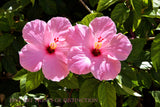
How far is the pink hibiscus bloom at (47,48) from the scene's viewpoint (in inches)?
41.2

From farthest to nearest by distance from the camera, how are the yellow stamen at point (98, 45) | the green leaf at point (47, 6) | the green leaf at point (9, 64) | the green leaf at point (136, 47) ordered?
the green leaf at point (47, 6), the green leaf at point (9, 64), the green leaf at point (136, 47), the yellow stamen at point (98, 45)

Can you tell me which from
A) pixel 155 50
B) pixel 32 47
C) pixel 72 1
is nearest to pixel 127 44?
pixel 155 50

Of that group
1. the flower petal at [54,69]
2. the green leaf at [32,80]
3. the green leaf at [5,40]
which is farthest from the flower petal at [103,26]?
the green leaf at [5,40]

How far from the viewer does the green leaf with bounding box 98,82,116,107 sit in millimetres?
1135

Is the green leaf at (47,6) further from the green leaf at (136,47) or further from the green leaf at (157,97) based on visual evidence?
the green leaf at (157,97)

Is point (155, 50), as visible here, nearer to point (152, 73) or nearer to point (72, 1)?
point (152, 73)

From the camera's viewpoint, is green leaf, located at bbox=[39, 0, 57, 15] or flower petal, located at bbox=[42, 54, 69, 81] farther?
green leaf, located at bbox=[39, 0, 57, 15]

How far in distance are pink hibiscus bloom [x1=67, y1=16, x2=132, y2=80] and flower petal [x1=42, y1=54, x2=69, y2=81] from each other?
0.05 m

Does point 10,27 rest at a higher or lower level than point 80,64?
higher

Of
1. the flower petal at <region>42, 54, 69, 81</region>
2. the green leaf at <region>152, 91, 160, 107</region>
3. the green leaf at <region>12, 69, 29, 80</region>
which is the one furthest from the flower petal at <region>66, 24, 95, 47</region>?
the green leaf at <region>152, 91, 160, 107</region>

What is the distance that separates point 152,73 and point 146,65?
69mm

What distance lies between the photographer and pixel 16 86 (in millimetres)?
2129

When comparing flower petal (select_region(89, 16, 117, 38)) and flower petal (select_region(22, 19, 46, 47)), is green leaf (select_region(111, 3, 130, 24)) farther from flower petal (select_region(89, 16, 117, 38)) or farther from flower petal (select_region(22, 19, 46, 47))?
flower petal (select_region(22, 19, 46, 47))

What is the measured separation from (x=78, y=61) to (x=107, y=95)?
0.25 metres
